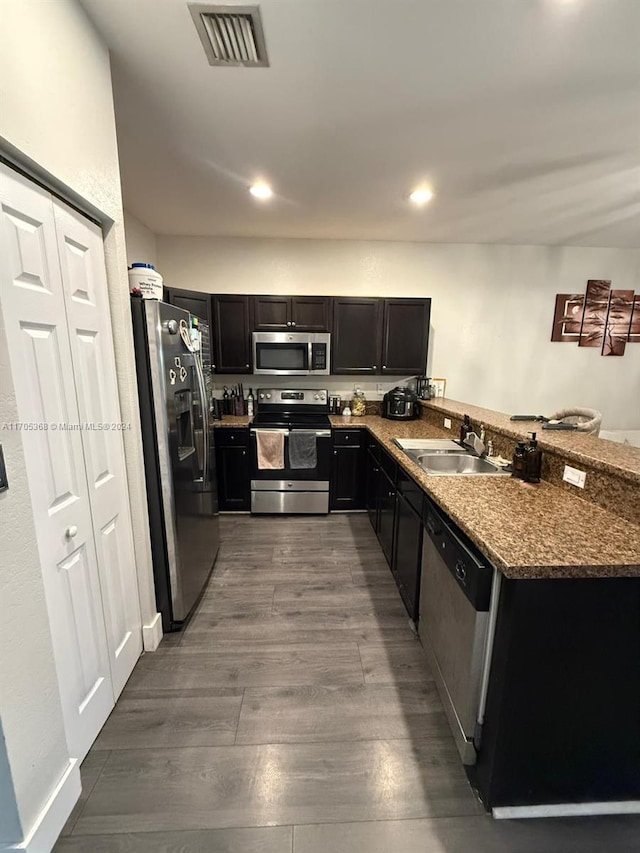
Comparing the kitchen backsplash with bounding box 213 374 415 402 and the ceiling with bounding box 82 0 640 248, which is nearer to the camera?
the ceiling with bounding box 82 0 640 248

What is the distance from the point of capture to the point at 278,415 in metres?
3.60

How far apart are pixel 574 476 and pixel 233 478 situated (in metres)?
2.66

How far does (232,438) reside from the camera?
318 cm

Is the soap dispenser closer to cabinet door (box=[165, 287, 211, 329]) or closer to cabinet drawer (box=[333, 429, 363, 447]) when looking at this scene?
cabinet drawer (box=[333, 429, 363, 447])

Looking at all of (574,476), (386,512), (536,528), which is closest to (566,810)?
(536,528)

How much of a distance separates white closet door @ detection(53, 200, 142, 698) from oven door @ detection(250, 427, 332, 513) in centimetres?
160

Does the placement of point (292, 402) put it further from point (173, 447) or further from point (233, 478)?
point (173, 447)

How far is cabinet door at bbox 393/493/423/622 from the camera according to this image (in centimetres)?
185

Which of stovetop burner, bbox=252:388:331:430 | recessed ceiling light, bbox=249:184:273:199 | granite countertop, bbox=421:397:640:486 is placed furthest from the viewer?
stovetop burner, bbox=252:388:331:430

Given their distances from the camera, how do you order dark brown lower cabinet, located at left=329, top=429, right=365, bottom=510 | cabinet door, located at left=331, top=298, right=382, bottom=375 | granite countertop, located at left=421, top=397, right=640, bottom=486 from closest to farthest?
granite countertop, located at left=421, top=397, right=640, bottom=486 → dark brown lower cabinet, located at left=329, top=429, right=365, bottom=510 → cabinet door, located at left=331, top=298, right=382, bottom=375

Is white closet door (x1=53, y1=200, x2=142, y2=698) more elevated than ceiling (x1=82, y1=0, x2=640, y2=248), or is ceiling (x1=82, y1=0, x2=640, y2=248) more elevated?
ceiling (x1=82, y1=0, x2=640, y2=248)

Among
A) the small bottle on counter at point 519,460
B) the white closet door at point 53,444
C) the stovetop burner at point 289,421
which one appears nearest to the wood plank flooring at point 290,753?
the white closet door at point 53,444

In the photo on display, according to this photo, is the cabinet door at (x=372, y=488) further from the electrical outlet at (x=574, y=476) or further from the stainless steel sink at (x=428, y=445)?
the electrical outlet at (x=574, y=476)

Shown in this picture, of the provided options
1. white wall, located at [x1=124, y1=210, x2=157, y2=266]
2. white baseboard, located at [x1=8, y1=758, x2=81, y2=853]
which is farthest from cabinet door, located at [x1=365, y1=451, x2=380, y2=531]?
white wall, located at [x1=124, y1=210, x2=157, y2=266]
